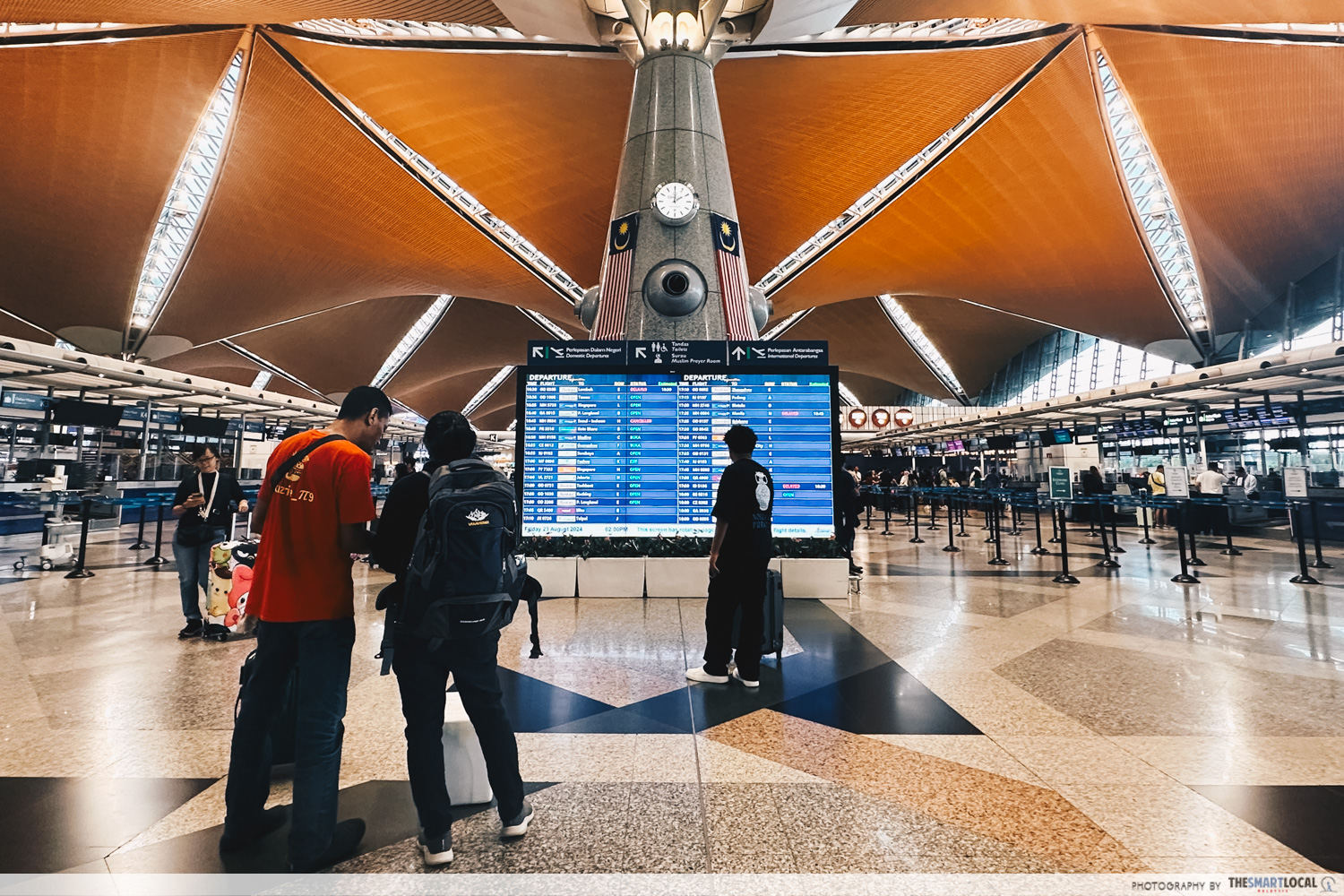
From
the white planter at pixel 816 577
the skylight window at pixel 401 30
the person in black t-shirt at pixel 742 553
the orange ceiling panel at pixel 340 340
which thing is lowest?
the white planter at pixel 816 577

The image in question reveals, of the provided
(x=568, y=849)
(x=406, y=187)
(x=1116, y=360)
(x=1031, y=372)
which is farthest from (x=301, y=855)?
(x=1031, y=372)

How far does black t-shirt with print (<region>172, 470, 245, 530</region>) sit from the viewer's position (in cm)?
587

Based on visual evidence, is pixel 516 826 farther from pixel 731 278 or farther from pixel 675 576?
pixel 731 278

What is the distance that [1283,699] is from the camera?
12.6 feet

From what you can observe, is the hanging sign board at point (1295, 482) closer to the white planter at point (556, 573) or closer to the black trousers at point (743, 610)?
the black trousers at point (743, 610)

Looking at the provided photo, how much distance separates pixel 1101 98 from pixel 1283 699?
24313 millimetres

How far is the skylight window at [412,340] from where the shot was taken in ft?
135

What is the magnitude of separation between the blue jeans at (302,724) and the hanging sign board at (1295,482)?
11265 mm

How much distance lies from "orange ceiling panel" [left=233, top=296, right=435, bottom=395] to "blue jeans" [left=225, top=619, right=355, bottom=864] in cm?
4004

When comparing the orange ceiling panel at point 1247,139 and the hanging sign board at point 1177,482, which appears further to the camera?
the orange ceiling panel at point 1247,139

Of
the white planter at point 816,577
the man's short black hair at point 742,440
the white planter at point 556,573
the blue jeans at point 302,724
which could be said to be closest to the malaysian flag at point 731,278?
the white planter at point 816,577

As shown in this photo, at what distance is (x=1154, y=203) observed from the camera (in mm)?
23312

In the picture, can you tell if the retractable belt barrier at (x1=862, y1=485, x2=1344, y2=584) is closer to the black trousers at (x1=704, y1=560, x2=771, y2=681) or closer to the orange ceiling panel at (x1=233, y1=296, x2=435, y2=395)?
the black trousers at (x1=704, y1=560, x2=771, y2=681)

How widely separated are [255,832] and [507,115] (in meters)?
24.4
